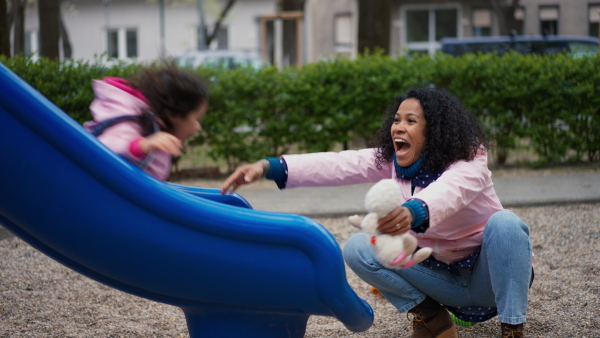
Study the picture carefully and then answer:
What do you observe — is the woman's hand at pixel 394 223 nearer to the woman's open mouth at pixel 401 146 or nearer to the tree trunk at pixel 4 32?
the woman's open mouth at pixel 401 146

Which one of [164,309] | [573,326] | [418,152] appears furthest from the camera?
[164,309]

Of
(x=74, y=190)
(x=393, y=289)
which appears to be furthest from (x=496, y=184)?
(x=74, y=190)

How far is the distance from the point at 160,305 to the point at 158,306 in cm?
3

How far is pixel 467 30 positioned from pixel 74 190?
24.5 meters

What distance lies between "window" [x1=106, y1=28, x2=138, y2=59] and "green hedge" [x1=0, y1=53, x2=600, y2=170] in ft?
86.6

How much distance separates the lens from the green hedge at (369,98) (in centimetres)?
745

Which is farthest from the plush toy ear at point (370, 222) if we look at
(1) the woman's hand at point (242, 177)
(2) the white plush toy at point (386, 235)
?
(1) the woman's hand at point (242, 177)

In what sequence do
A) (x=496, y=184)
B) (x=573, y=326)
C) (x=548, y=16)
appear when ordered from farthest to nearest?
1. (x=548, y=16)
2. (x=496, y=184)
3. (x=573, y=326)

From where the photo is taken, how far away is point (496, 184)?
6.93 meters

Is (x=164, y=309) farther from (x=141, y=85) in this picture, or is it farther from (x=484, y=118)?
(x=484, y=118)

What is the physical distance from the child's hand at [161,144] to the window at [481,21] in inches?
957

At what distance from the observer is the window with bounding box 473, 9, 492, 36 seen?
2514cm

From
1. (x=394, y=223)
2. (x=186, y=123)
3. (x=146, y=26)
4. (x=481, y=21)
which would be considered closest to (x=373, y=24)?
(x=186, y=123)

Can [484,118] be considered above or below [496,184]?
above
